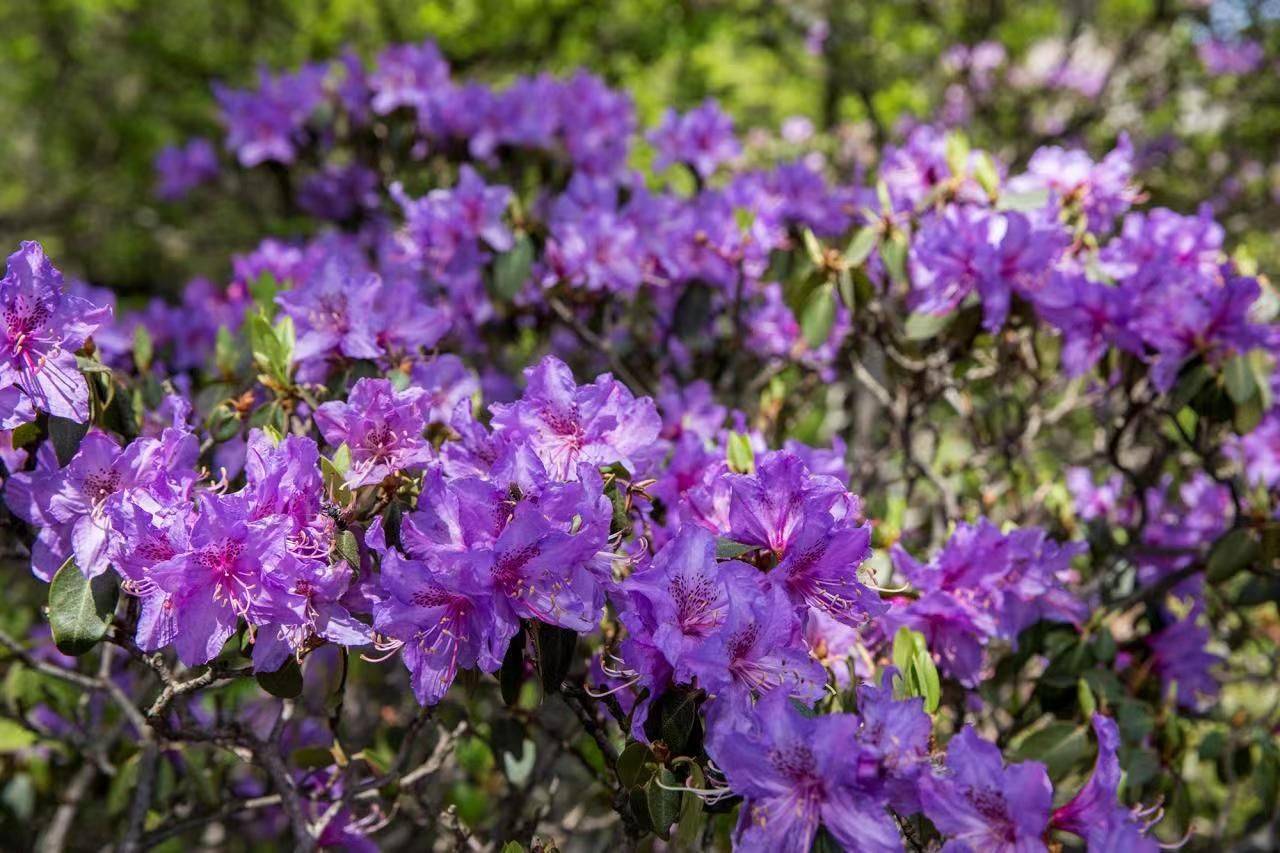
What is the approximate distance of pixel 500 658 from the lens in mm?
1213

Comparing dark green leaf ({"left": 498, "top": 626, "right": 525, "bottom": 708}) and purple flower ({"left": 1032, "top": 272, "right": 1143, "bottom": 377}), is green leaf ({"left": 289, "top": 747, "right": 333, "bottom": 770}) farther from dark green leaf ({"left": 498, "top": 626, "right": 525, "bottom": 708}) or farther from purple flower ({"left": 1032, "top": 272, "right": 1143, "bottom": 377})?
purple flower ({"left": 1032, "top": 272, "right": 1143, "bottom": 377})

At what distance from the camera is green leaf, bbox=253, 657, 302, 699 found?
133 centimetres

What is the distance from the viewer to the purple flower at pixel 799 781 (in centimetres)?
109

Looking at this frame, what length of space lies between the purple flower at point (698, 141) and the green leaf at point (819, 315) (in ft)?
3.82

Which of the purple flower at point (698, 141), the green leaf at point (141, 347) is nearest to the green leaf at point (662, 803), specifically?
the green leaf at point (141, 347)

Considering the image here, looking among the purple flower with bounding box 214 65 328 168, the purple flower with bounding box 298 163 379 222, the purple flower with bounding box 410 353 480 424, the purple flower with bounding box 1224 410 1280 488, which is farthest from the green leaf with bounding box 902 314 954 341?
the purple flower with bounding box 214 65 328 168

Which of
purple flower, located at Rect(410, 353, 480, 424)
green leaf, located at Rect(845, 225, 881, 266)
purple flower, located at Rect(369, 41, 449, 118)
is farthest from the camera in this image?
purple flower, located at Rect(369, 41, 449, 118)

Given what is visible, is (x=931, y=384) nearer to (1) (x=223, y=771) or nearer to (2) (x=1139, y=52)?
(1) (x=223, y=771)

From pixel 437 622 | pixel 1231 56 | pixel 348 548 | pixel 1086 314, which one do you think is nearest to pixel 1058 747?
pixel 1086 314

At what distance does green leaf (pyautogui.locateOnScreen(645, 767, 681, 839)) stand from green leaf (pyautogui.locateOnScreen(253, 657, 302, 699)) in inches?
18.5

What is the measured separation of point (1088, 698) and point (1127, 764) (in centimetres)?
22

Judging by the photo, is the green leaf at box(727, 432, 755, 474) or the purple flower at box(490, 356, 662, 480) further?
the green leaf at box(727, 432, 755, 474)

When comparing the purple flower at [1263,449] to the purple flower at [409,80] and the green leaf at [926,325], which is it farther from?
the purple flower at [409,80]

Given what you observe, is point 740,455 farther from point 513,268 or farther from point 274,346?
point 513,268
